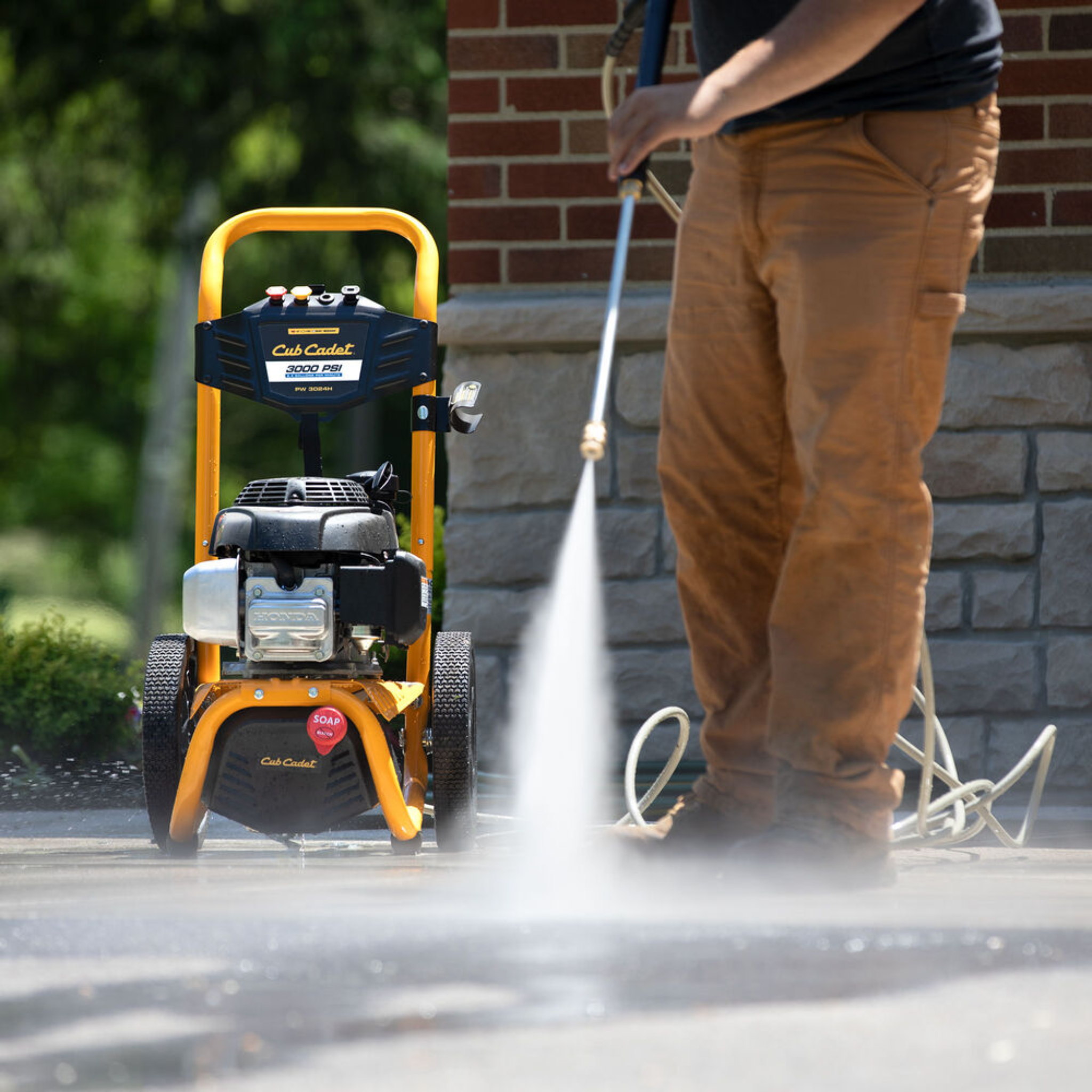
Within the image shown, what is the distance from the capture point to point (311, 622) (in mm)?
2672

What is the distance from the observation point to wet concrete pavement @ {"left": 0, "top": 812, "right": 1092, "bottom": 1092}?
4.16ft

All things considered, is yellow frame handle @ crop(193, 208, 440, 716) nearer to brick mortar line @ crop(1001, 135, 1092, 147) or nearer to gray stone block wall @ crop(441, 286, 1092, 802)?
gray stone block wall @ crop(441, 286, 1092, 802)

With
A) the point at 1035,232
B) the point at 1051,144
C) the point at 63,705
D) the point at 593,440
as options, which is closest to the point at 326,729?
the point at 593,440

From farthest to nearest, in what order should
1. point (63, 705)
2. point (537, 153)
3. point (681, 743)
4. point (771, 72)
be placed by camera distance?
point (63, 705) < point (537, 153) < point (681, 743) < point (771, 72)

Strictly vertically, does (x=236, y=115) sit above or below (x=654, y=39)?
above

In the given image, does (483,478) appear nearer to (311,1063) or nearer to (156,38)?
(311,1063)

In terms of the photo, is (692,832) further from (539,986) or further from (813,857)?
(539,986)

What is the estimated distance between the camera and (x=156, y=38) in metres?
11.3

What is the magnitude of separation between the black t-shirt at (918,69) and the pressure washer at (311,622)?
98 cm

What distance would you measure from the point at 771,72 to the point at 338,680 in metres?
1.25

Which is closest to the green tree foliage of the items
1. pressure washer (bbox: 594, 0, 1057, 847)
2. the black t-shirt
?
pressure washer (bbox: 594, 0, 1057, 847)

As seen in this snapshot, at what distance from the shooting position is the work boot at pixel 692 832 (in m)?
2.36

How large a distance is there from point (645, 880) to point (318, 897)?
43 centimetres

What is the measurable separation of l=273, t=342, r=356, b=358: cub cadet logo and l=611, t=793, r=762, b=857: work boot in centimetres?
108
